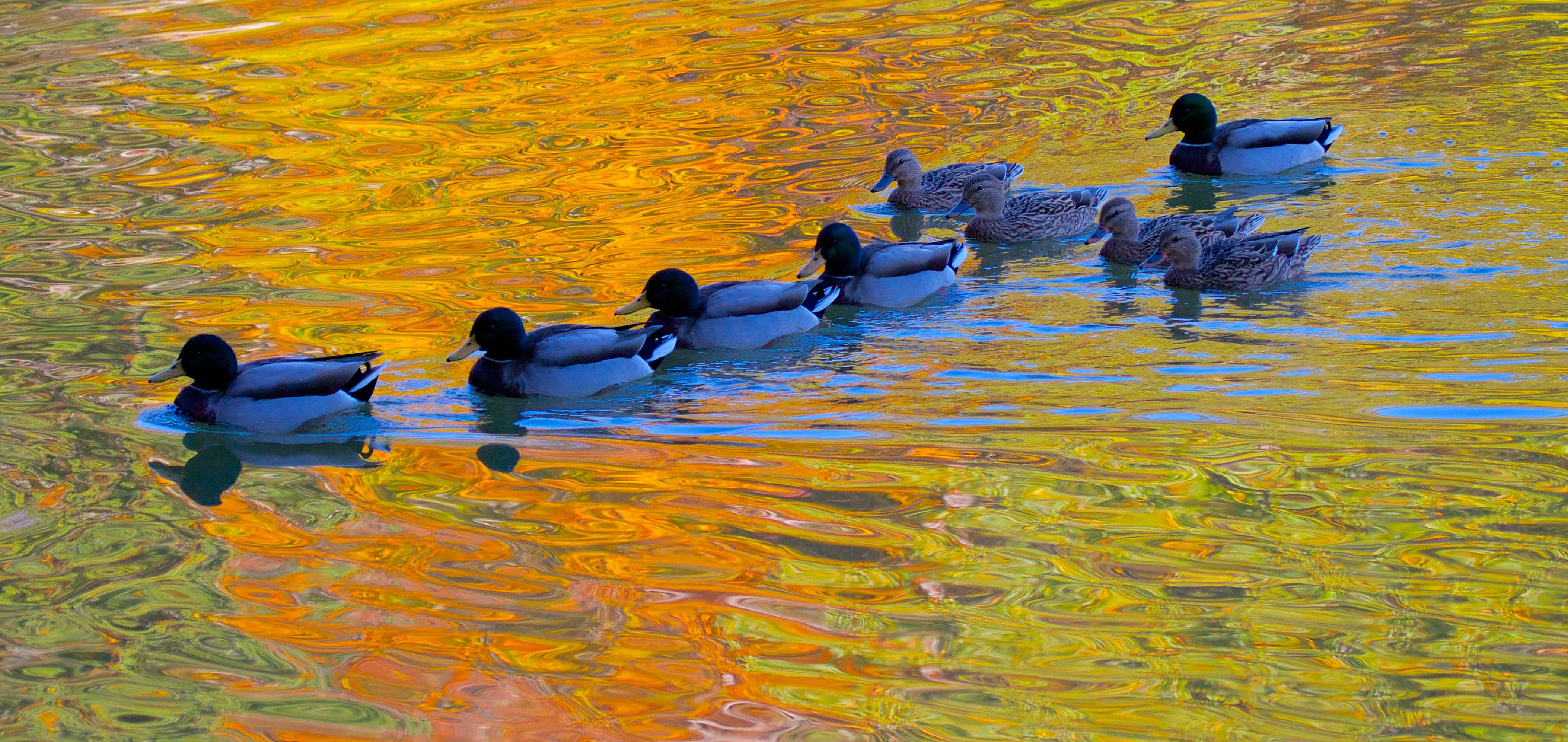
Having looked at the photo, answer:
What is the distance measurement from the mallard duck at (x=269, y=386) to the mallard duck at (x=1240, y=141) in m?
6.64

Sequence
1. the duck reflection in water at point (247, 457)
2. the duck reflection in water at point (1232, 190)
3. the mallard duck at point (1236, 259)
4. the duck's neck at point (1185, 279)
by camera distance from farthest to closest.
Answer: the duck reflection in water at point (1232, 190), the duck's neck at point (1185, 279), the mallard duck at point (1236, 259), the duck reflection in water at point (247, 457)

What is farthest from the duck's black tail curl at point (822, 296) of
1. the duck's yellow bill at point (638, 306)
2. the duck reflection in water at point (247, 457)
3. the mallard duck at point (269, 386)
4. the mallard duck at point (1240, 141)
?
the mallard duck at point (1240, 141)

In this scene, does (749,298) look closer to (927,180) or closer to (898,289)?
(898,289)

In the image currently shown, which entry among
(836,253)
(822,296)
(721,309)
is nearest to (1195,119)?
(836,253)

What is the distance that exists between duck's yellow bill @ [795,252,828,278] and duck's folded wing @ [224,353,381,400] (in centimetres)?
275

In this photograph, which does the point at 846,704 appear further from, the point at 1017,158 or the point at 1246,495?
the point at 1017,158

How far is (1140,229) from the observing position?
9648 mm

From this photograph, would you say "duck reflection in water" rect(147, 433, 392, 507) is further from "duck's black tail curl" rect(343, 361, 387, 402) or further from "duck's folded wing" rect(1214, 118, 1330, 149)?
"duck's folded wing" rect(1214, 118, 1330, 149)

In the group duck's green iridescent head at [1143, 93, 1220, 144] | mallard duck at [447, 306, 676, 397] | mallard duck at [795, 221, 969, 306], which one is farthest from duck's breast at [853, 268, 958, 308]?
duck's green iridescent head at [1143, 93, 1220, 144]

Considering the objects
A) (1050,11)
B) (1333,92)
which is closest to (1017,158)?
(1333,92)

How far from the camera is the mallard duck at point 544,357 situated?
7.82m

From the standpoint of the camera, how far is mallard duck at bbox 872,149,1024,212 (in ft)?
35.9

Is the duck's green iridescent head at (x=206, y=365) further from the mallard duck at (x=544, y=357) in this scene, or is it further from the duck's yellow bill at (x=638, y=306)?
the duck's yellow bill at (x=638, y=306)

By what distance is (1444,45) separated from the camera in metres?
13.8
